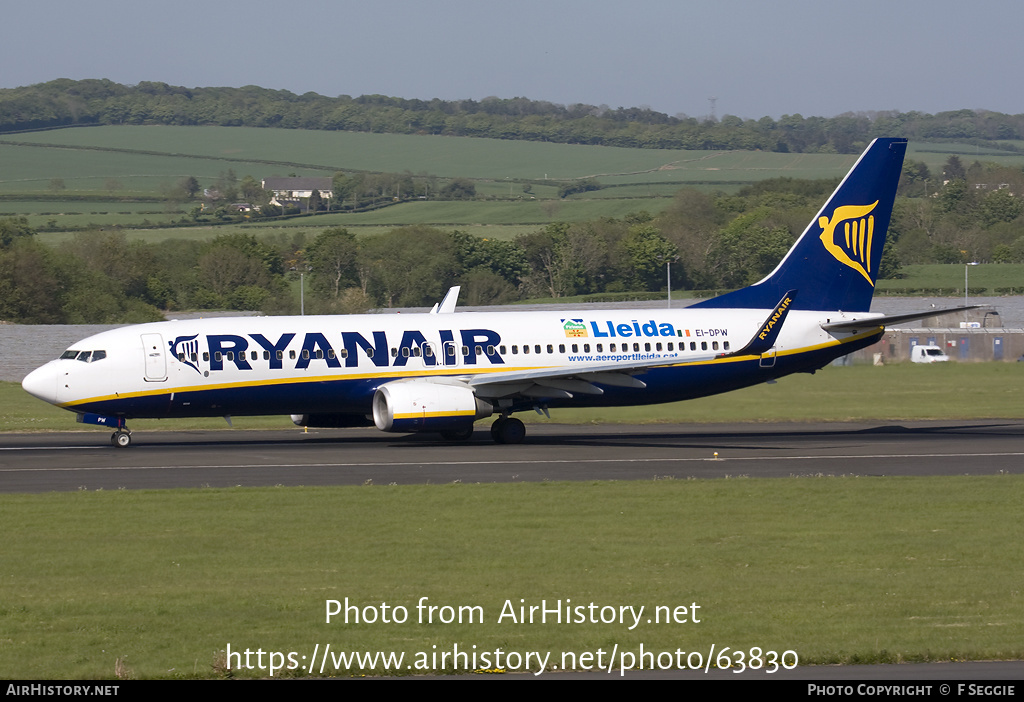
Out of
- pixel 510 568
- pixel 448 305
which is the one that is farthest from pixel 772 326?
pixel 510 568

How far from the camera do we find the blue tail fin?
129 feet

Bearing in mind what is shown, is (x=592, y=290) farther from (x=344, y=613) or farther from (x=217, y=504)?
(x=344, y=613)

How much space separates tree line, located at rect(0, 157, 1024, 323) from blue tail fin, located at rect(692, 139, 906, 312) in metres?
52.6

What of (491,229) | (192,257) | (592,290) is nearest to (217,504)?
(192,257)

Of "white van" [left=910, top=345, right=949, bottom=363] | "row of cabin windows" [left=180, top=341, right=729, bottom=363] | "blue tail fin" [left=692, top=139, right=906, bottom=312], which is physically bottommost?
"white van" [left=910, top=345, right=949, bottom=363]

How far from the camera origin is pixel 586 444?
116 feet

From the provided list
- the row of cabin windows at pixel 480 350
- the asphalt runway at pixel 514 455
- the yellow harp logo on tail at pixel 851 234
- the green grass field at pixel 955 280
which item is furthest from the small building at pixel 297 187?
the row of cabin windows at pixel 480 350

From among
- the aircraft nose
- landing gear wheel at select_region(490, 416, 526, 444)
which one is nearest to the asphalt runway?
landing gear wheel at select_region(490, 416, 526, 444)

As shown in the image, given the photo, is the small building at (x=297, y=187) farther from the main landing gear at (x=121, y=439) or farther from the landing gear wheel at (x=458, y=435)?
the main landing gear at (x=121, y=439)

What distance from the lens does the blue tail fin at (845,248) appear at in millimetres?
39250

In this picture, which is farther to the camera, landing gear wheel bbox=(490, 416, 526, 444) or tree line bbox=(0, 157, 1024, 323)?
tree line bbox=(0, 157, 1024, 323)

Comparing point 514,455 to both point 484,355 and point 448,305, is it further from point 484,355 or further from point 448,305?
point 448,305

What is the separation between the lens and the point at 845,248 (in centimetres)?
3962

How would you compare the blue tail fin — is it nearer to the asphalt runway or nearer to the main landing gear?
the asphalt runway
